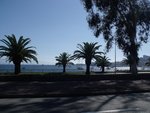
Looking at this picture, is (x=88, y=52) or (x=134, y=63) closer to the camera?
(x=134, y=63)

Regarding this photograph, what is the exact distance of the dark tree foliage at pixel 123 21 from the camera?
3212cm

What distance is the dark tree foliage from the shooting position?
32.1 m

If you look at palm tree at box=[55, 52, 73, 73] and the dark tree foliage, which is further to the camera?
palm tree at box=[55, 52, 73, 73]

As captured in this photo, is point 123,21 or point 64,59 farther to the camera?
point 64,59

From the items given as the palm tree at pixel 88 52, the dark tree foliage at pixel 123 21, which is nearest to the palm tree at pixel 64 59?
the palm tree at pixel 88 52

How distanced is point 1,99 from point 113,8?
20.5 metres

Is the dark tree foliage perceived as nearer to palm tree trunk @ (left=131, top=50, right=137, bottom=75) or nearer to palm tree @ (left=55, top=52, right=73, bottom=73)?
palm tree trunk @ (left=131, top=50, right=137, bottom=75)

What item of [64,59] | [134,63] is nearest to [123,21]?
[134,63]

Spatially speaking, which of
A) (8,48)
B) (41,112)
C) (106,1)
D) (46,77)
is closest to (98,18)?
(106,1)

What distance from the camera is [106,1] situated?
3234 cm

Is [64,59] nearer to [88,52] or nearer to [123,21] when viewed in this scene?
[88,52]

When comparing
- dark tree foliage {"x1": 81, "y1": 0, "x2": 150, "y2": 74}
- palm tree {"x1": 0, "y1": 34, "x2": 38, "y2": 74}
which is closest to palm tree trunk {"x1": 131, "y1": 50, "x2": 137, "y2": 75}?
dark tree foliage {"x1": 81, "y1": 0, "x2": 150, "y2": 74}

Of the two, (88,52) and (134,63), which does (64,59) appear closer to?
(88,52)

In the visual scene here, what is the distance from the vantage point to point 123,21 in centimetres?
3275
